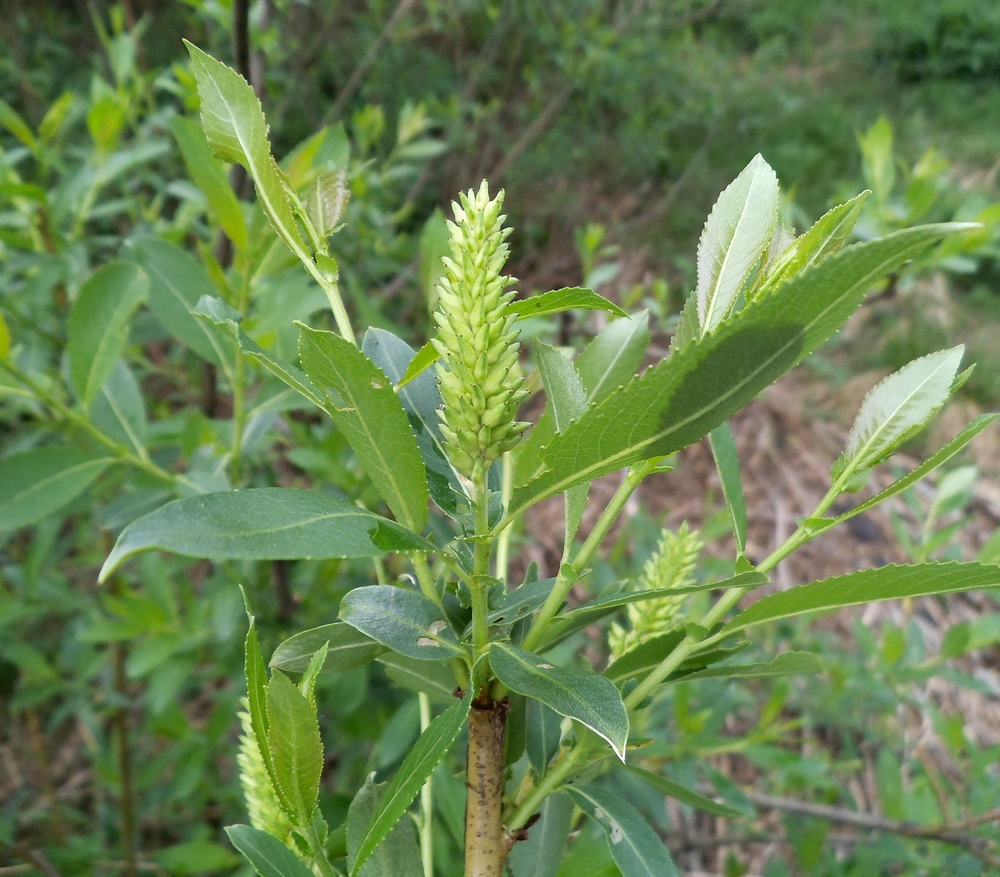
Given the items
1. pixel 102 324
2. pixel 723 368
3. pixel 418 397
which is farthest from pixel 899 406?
pixel 102 324

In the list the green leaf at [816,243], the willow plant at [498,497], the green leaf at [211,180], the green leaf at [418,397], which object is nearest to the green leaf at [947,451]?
the willow plant at [498,497]

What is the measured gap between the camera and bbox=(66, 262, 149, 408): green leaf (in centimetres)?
82

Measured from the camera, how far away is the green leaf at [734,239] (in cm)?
38

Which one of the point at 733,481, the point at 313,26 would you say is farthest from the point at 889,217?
the point at 313,26

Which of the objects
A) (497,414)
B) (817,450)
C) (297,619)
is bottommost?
(497,414)

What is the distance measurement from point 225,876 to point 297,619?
3.19 feet

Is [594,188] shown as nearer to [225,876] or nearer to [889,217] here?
[889,217]

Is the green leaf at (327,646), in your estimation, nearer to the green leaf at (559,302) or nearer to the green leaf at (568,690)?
the green leaf at (568,690)

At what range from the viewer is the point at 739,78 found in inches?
213

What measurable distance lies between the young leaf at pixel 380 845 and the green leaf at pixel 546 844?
0.28 ft

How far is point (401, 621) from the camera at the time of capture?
402mm

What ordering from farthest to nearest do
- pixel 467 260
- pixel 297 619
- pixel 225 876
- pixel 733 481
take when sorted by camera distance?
1. pixel 225 876
2. pixel 297 619
3. pixel 733 481
4. pixel 467 260

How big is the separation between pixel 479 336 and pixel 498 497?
0.14 m

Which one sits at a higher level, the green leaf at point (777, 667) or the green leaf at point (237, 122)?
the green leaf at point (237, 122)
